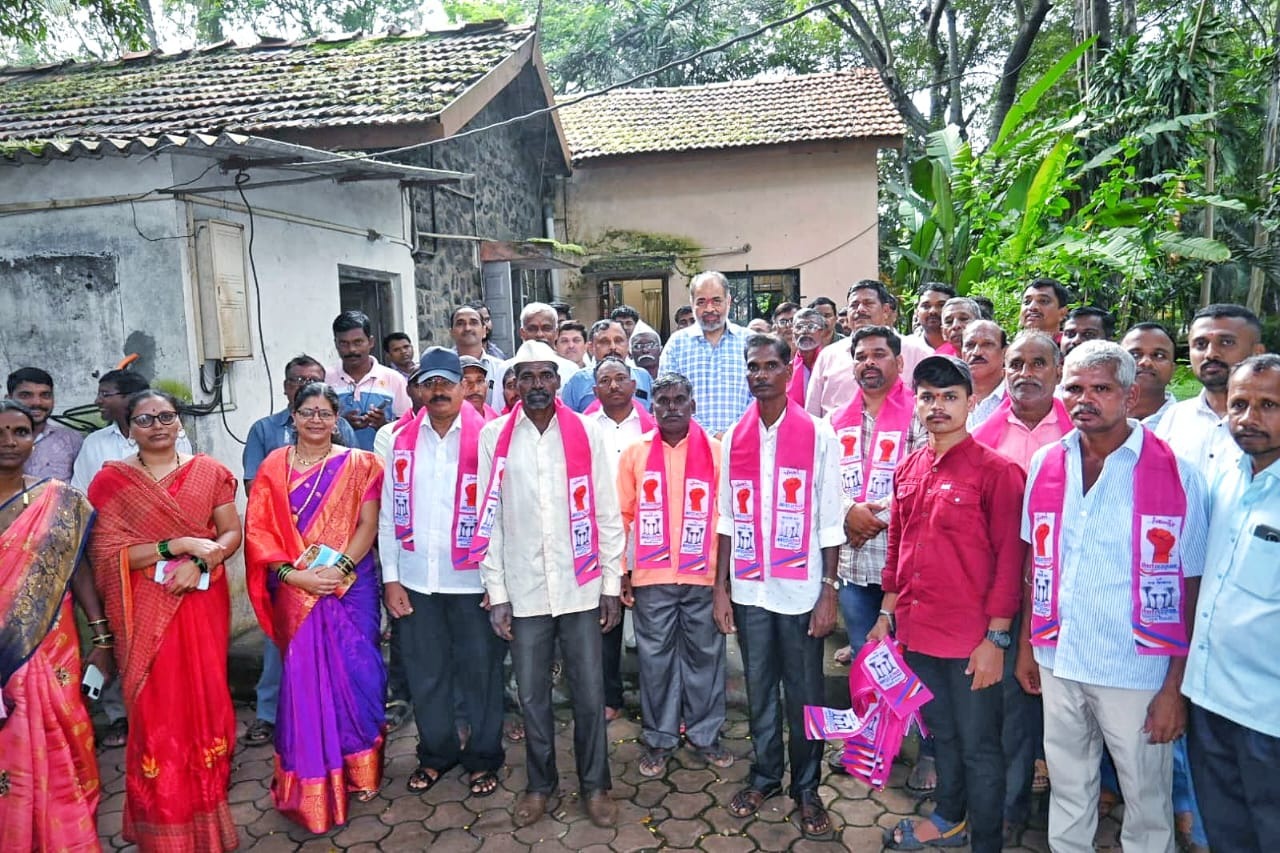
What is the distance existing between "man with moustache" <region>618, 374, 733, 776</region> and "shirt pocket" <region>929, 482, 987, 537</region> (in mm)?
1083

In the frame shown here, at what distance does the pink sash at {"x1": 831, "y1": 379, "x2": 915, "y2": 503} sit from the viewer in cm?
353

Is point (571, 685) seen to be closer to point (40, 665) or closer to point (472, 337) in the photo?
point (40, 665)

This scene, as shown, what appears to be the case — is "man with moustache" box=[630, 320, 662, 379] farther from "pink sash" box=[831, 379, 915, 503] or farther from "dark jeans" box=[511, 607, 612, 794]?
"dark jeans" box=[511, 607, 612, 794]

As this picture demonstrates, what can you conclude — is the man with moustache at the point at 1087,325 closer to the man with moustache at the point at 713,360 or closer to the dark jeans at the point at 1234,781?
the man with moustache at the point at 713,360

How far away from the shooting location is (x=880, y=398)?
3.61 metres

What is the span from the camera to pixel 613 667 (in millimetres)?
4293

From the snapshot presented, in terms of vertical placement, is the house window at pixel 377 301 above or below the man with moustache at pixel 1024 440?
above

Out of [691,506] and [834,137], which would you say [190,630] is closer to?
[691,506]

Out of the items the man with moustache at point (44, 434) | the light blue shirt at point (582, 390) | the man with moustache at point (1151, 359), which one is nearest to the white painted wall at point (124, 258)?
the man with moustache at point (44, 434)

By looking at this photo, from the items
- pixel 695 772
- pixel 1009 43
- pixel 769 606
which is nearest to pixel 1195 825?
pixel 769 606

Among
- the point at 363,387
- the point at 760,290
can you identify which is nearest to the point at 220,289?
the point at 363,387

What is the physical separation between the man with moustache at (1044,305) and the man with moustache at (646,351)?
2.41 metres

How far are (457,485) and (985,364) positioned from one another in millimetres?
2337

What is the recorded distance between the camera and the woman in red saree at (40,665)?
8.96 ft
